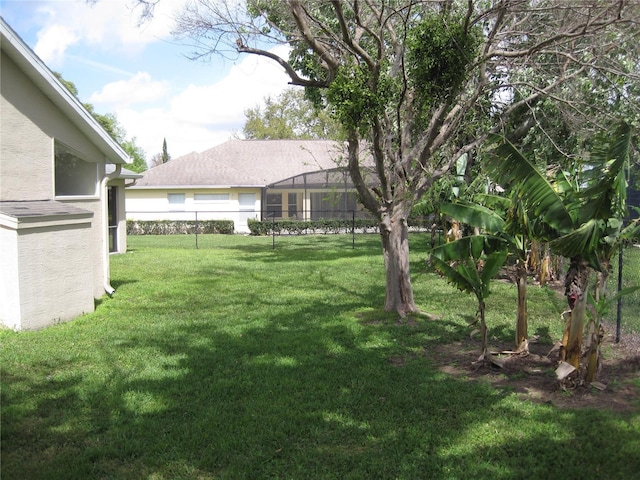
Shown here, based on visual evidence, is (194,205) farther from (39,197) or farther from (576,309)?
(576,309)

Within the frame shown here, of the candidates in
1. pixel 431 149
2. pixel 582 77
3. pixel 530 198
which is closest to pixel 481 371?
pixel 530 198

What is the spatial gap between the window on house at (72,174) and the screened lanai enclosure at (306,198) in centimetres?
1799

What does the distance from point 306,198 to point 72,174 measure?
853 inches

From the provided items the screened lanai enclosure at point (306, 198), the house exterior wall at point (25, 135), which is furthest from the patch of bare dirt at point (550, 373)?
the screened lanai enclosure at point (306, 198)

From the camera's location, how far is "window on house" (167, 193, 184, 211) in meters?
32.5

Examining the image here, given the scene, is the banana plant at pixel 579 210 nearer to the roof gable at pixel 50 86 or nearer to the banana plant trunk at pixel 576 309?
the banana plant trunk at pixel 576 309

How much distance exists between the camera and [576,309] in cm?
596

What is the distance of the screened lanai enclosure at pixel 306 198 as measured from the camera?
30891 millimetres

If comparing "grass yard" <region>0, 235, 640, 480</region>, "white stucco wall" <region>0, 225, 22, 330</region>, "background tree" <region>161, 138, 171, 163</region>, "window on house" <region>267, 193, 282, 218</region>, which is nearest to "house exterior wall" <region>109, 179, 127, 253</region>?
"grass yard" <region>0, 235, 640, 480</region>

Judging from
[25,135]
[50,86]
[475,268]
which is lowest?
[475,268]

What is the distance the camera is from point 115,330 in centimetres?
873

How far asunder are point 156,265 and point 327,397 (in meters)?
12.1

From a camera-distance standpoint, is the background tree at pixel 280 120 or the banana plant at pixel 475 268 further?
the background tree at pixel 280 120

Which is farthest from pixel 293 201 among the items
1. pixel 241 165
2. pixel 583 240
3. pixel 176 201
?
pixel 583 240
